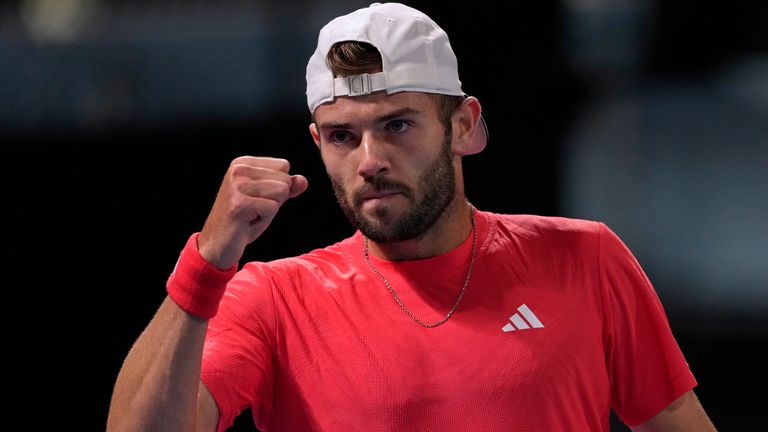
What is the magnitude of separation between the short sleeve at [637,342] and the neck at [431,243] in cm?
29

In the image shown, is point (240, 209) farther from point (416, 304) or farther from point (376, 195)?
point (416, 304)

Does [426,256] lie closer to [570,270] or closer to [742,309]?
[570,270]

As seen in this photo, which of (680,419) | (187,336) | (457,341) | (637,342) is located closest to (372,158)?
(457,341)

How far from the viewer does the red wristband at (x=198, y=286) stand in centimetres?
164

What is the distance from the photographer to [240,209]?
1.64 metres

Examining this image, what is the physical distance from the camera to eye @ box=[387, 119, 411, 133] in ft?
6.41

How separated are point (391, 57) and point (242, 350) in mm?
620

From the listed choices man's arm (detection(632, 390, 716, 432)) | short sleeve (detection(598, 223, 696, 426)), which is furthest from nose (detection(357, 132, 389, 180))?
man's arm (detection(632, 390, 716, 432))

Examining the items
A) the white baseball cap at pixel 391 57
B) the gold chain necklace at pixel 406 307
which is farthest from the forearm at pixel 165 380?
the white baseball cap at pixel 391 57

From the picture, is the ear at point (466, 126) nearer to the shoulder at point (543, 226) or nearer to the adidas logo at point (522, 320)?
the shoulder at point (543, 226)

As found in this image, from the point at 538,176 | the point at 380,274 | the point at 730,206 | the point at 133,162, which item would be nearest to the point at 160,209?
the point at 133,162

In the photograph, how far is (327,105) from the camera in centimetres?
199

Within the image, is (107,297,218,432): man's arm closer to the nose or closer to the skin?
the skin

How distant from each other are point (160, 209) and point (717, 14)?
223 centimetres
